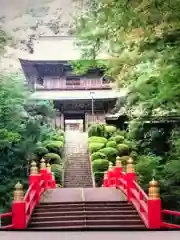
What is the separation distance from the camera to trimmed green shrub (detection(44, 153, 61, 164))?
7.62m

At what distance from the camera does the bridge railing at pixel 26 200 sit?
4512 mm

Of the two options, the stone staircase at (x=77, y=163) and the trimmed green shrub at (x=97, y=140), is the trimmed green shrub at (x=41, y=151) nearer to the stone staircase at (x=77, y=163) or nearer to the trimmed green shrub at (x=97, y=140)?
the stone staircase at (x=77, y=163)

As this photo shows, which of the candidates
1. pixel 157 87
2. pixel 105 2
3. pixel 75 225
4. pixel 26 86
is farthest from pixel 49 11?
pixel 26 86

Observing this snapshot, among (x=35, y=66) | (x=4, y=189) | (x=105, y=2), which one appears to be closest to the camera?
(x=105, y=2)

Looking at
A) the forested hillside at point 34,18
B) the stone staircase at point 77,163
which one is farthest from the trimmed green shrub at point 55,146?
the forested hillside at point 34,18

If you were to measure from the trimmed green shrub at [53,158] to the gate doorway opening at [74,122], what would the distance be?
50 cm

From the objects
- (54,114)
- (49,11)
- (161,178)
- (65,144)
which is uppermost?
(49,11)

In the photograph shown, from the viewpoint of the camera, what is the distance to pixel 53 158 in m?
7.90

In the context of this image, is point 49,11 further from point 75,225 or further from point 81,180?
point 81,180

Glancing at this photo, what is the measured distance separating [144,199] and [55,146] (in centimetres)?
318

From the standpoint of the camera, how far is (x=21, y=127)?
704 centimetres

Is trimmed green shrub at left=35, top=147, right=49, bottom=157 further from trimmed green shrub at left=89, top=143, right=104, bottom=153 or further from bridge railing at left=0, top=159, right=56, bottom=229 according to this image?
trimmed green shrub at left=89, top=143, right=104, bottom=153

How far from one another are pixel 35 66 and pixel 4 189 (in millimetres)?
4665

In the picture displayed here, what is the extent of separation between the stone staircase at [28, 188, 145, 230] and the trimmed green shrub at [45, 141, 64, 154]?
1.84m
